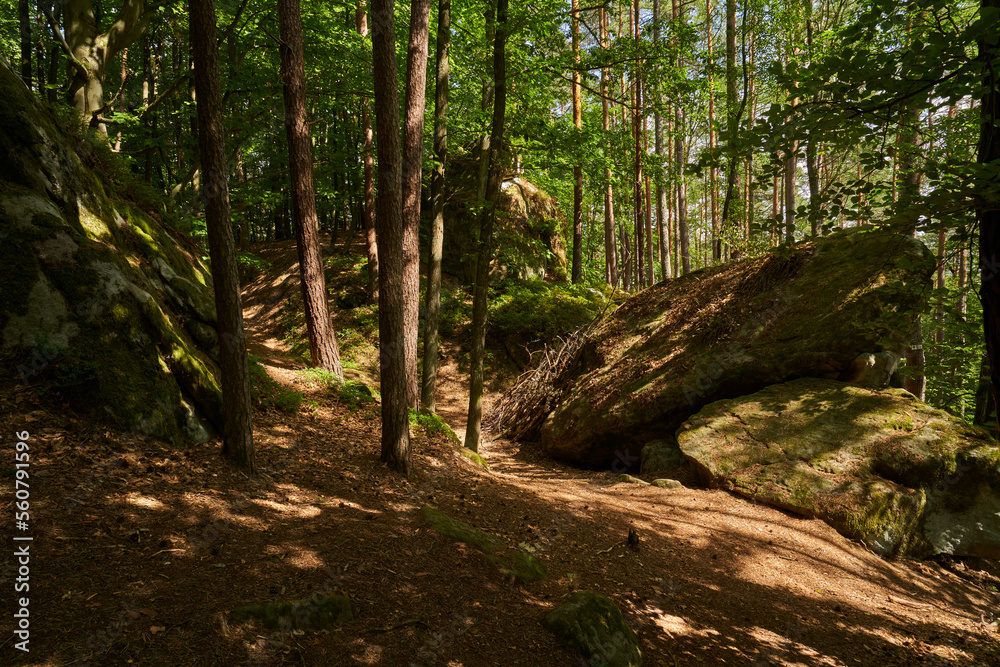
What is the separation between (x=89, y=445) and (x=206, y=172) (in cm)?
266

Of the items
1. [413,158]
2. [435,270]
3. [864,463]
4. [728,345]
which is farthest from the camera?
[435,270]

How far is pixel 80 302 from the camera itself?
490 centimetres

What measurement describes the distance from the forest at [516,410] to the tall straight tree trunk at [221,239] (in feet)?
0.11

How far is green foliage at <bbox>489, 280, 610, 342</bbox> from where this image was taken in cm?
1545

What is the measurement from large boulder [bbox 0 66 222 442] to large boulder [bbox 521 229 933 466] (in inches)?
267

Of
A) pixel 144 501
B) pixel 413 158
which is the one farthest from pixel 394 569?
pixel 413 158

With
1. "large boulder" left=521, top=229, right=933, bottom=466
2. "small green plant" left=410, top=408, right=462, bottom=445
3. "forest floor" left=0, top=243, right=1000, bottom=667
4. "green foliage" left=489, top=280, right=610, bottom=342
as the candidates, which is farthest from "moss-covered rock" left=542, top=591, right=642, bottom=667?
"green foliage" left=489, top=280, right=610, bottom=342

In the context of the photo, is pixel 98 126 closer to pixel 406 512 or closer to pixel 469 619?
pixel 406 512

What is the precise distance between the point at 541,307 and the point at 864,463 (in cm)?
1048

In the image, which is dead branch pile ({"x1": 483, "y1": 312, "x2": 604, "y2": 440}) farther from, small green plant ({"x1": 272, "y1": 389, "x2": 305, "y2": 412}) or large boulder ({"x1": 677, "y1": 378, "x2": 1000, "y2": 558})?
small green plant ({"x1": 272, "y1": 389, "x2": 305, "y2": 412})

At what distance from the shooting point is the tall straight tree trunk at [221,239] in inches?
175

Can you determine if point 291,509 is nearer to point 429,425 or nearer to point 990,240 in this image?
point 429,425

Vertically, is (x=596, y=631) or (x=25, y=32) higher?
(x=25, y=32)

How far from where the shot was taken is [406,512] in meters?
5.19
